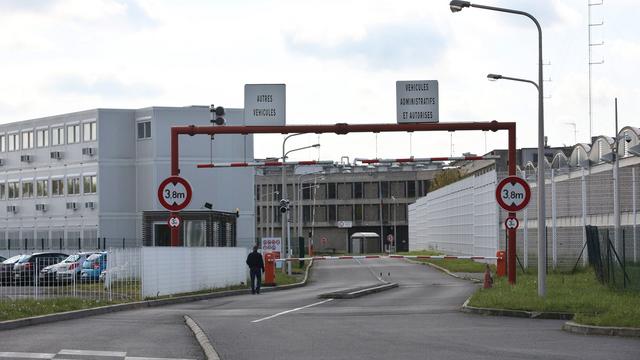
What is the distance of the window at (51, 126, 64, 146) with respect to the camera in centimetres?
7408

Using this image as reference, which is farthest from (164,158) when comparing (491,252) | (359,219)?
(359,219)

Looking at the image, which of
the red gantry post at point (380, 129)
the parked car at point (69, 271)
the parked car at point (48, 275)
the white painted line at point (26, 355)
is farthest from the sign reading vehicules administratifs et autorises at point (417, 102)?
the white painted line at point (26, 355)

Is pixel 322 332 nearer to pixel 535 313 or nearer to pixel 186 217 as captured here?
pixel 535 313

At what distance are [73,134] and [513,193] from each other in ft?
163

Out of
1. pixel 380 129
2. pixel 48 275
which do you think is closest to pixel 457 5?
pixel 380 129

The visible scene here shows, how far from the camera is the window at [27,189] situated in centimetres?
7689

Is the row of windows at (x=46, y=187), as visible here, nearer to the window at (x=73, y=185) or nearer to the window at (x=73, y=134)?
the window at (x=73, y=185)

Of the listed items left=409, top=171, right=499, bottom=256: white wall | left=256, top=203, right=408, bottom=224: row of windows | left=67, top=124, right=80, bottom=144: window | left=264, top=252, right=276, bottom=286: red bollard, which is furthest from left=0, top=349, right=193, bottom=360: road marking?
left=256, top=203, right=408, bottom=224: row of windows

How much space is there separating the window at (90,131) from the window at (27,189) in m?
7.83

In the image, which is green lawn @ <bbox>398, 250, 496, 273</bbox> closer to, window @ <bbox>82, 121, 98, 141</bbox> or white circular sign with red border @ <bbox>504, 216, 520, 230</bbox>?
white circular sign with red border @ <bbox>504, 216, 520, 230</bbox>

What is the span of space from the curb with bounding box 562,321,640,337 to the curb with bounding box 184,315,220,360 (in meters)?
5.98

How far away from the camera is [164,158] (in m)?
69.6

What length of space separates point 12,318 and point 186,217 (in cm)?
2972

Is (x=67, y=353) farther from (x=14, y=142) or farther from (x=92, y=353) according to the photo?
(x=14, y=142)
